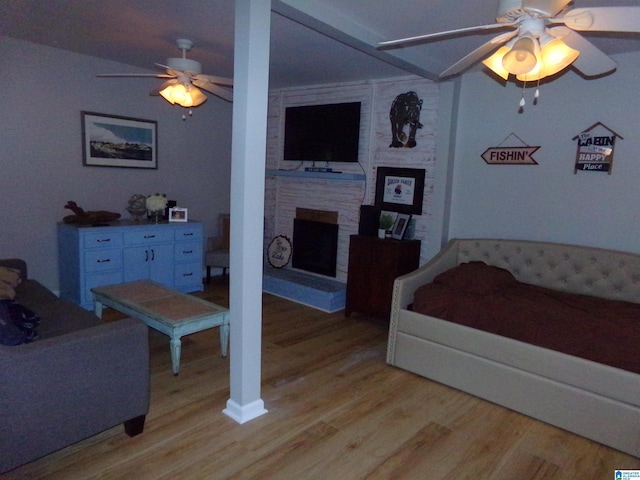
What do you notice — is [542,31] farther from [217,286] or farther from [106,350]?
[217,286]

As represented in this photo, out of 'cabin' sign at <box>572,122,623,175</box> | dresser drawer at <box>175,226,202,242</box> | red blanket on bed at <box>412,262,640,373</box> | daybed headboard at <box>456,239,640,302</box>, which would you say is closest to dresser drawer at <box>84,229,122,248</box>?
dresser drawer at <box>175,226,202,242</box>

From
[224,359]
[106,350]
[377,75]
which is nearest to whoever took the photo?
[106,350]

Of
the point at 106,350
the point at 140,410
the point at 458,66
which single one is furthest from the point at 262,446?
the point at 458,66

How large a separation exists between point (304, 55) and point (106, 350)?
9.65 feet

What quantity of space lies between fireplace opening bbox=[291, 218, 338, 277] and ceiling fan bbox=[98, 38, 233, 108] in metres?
2.15

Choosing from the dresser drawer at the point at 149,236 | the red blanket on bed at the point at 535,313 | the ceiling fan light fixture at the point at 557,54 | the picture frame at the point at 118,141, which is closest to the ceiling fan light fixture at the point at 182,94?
the picture frame at the point at 118,141

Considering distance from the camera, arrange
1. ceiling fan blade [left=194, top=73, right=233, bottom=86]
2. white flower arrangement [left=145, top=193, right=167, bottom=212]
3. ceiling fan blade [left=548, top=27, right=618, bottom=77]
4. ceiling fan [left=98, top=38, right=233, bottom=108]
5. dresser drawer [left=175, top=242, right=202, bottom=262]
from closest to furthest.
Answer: ceiling fan blade [left=548, top=27, right=618, bottom=77] < ceiling fan [left=98, top=38, right=233, bottom=108] < ceiling fan blade [left=194, top=73, right=233, bottom=86] < white flower arrangement [left=145, top=193, right=167, bottom=212] < dresser drawer [left=175, top=242, right=202, bottom=262]

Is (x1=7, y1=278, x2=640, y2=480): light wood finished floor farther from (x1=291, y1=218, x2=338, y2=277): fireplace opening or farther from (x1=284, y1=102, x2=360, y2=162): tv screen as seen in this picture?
(x1=284, y1=102, x2=360, y2=162): tv screen

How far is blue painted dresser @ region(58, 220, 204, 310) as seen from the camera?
13.4 ft

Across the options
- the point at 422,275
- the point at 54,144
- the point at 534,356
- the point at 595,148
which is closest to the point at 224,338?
the point at 422,275

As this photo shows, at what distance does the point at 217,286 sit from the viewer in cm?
536

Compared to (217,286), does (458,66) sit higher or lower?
higher

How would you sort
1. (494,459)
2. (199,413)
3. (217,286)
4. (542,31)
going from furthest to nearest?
(217,286)
(199,413)
(494,459)
(542,31)

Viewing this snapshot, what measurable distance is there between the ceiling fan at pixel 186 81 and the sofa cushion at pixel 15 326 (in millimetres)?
1897
